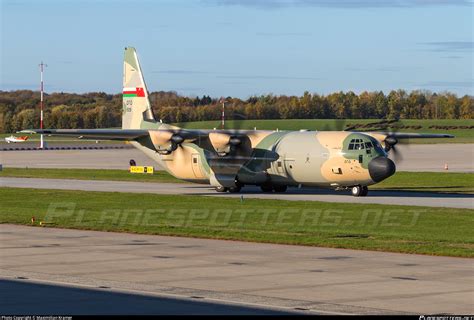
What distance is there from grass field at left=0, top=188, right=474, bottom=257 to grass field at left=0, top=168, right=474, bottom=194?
13.0 meters

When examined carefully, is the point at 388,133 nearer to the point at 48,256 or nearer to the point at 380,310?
the point at 48,256

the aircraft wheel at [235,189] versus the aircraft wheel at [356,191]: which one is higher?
the aircraft wheel at [356,191]

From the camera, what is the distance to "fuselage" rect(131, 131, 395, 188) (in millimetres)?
45094

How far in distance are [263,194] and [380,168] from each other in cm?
708

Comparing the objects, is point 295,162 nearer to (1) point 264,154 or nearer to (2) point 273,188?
(1) point 264,154

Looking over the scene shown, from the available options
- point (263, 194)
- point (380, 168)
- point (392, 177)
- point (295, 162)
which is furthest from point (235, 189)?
point (392, 177)

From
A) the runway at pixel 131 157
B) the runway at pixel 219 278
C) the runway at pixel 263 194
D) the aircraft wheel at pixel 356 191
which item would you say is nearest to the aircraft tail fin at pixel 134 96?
the runway at pixel 263 194

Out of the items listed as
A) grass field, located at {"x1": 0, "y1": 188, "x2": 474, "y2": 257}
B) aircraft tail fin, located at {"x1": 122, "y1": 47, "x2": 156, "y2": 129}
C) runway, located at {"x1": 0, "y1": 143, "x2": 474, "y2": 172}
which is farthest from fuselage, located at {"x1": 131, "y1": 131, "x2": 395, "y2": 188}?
runway, located at {"x1": 0, "y1": 143, "x2": 474, "y2": 172}

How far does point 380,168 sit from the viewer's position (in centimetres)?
4431

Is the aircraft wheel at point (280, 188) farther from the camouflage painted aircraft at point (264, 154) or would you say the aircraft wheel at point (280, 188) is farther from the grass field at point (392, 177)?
the grass field at point (392, 177)

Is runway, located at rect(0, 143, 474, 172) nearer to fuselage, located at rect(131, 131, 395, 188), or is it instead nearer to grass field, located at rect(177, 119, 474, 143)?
grass field, located at rect(177, 119, 474, 143)

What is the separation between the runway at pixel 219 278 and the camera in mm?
17906

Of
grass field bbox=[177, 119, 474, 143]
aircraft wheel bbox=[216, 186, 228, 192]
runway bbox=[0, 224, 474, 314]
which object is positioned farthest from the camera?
grass field bbox=[177, 119, 474, 143]

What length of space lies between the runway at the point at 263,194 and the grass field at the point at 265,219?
2.55 meters
